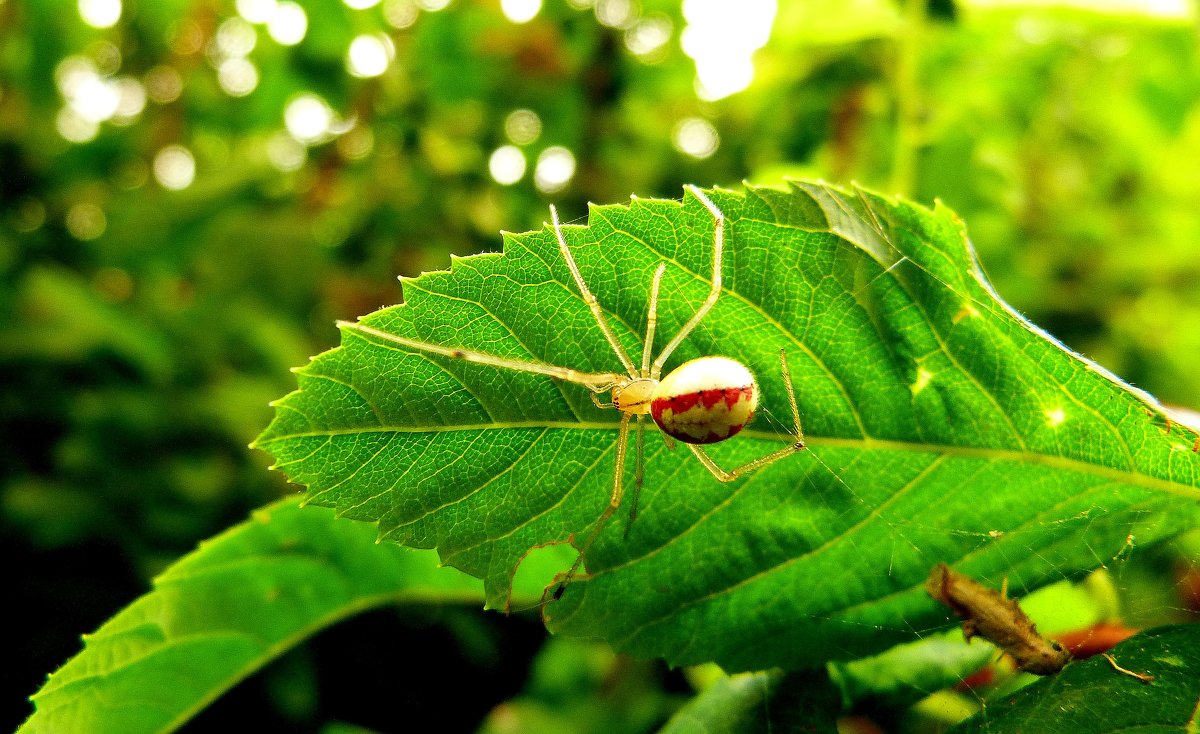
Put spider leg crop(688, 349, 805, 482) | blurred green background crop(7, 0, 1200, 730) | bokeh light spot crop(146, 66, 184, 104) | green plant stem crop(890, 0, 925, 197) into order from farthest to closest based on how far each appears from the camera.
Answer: bokeh light spot crop(146, 66, 184, 104), blurred green background crop(7, 0, 1200, 730), green plant stem crop(890, 0, 925, 197), spider leg crop(688, 349, 805, 482)

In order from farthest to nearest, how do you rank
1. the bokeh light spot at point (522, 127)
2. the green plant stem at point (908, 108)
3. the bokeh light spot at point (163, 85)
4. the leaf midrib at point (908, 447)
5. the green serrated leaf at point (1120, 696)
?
the bokeh light spot at point (163, 85), the bokeh light spot at point (522, 127), the green plant stem at point (908, 108), the leaf midrib at point (908, 447), the green serrated leaf at point (1120, 696)

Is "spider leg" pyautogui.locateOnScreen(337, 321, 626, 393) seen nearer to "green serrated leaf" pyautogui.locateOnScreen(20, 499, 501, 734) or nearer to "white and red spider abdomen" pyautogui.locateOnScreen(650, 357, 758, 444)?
"white and red spider abdomen" pyautogui.locateOnScreen(650, 357, 758, 444)

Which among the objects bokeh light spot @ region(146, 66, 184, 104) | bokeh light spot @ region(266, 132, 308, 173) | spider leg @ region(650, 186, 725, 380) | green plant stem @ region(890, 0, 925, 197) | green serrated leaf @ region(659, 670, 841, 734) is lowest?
green serrated leaf @ region(659, 670, 841, 734)

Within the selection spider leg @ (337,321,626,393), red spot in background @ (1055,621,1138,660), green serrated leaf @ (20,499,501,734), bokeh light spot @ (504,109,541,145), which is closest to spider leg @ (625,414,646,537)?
spider leg @ (337,321,626,393)

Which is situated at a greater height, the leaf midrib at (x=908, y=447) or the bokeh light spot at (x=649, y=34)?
the bokeh light spot at (x=649, y=34)

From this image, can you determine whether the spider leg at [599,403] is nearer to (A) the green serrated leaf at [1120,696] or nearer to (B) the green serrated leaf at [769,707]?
(B) the green serrated leaf at [769,707]

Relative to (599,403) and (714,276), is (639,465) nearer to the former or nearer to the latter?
(599,403)

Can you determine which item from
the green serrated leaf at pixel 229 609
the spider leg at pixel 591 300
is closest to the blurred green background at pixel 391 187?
the green serrated leaf at pixel 229 609
